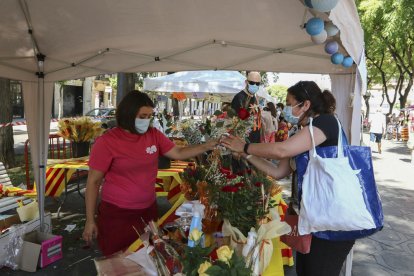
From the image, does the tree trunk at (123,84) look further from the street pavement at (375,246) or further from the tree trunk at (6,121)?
the tree trunk at (6,121)

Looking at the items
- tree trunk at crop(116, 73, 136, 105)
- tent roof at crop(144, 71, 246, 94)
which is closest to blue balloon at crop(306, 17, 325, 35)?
tree trunk at crop(116, 73, 136, 105)

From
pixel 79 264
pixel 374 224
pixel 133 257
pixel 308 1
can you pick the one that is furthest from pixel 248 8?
pixel 79 264

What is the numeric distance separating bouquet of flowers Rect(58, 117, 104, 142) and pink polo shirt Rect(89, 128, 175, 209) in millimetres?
2557

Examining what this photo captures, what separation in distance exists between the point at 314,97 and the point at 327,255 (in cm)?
92

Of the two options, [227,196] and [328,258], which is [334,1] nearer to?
[227,196]

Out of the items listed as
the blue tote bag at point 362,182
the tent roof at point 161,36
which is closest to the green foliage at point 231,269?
the blue tote bag at point 362,182

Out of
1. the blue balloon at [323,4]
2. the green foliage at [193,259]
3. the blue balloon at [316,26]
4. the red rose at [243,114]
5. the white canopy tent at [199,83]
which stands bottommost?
the green foliage at [193,259]

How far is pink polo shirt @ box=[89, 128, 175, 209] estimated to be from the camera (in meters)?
2.32

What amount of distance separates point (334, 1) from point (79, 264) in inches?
142

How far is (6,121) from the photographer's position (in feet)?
27.5

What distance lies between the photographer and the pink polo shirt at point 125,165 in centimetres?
232

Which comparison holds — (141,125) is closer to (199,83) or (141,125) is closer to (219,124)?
(219,124)

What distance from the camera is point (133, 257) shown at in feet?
6.32

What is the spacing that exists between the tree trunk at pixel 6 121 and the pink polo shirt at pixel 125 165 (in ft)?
23.1
